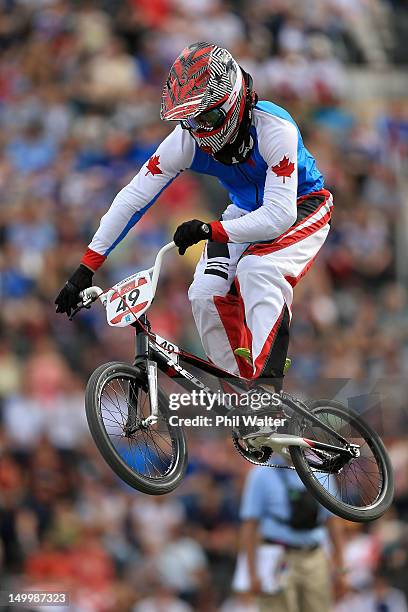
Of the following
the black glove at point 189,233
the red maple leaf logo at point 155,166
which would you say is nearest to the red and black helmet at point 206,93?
the red maple leaf logo at point 155,166

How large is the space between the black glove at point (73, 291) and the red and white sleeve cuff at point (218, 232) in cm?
98

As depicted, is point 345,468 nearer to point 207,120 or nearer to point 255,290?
point 255,290

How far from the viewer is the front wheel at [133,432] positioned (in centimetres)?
844

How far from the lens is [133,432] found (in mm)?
8672

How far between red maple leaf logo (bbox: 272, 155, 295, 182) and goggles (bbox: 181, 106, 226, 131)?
1.45ft

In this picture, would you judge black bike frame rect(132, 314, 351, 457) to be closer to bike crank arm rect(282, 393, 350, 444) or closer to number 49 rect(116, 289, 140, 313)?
bike crank arm rect(282, 393, 350, 444)

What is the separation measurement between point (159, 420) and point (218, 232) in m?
1.24

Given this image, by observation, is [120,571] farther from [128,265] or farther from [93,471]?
[128,265]

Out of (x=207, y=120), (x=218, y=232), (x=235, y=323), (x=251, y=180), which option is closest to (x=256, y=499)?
(x=235, y=323)

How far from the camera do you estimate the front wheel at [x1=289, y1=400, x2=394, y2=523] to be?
29.3 ft

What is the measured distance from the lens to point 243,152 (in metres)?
8.89

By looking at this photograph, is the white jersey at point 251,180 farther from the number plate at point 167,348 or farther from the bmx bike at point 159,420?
the number plate at point 167,348

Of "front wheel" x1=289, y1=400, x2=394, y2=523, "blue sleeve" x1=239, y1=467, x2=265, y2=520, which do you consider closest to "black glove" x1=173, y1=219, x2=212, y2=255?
"front wheel" x1=289, y1=400, x2=394, y2=523

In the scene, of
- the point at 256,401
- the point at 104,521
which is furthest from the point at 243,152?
the point at 104,521
